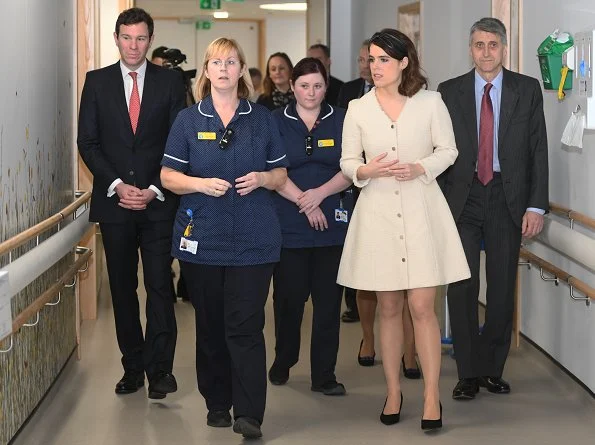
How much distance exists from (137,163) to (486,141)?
1762mm

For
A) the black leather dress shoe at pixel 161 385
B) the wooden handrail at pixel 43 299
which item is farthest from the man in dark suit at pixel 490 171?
the wooden handrail at pixel 43 299

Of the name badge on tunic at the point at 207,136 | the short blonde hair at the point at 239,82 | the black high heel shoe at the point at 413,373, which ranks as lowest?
the black high heel shoe at the point at 413,373

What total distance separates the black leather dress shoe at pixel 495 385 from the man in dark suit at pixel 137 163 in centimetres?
160

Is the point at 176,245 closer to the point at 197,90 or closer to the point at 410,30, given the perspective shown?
the point at 197,90

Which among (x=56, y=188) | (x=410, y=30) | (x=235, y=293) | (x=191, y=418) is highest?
(x=410, y=30)

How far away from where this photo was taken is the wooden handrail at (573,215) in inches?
208

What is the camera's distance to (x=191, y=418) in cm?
530

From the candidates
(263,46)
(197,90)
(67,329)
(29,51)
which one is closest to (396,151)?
(197,90)

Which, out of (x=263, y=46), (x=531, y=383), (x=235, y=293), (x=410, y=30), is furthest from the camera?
(x=263, y=46)

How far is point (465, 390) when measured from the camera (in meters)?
5.64

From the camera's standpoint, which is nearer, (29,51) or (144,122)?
(29,51)

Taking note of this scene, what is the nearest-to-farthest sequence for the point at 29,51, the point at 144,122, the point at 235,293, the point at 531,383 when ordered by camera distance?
1. the point at 235,293
2. the point at 29,51
3. the point at 144,122
4. the point at 531,383

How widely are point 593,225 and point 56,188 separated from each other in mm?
2850

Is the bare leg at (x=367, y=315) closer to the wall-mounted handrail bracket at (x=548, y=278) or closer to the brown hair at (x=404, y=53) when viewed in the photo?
the wall-mounted handrail bracket at (x=548, y=278)
